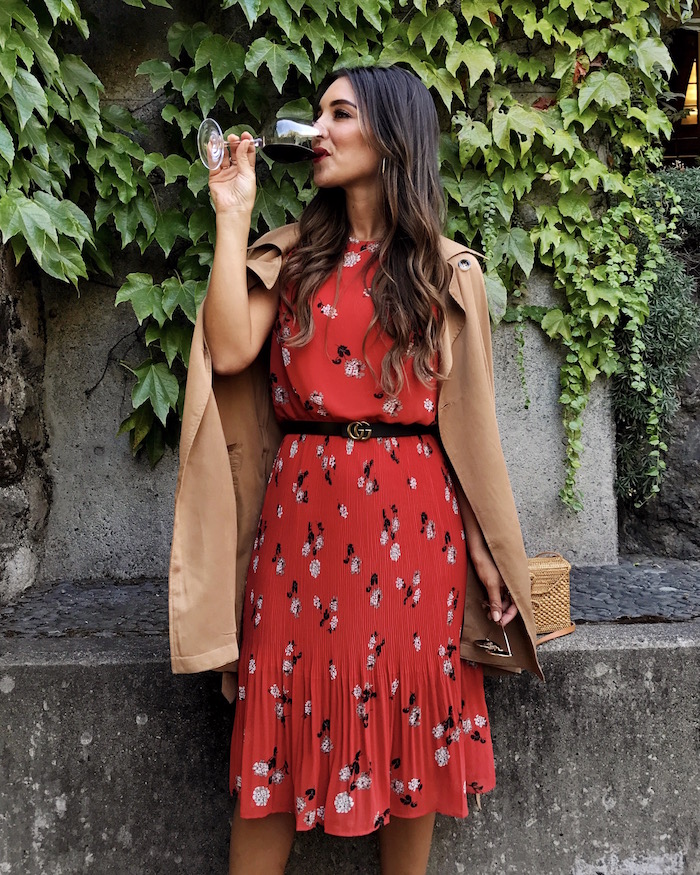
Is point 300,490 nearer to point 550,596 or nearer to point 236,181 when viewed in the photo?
point 236,181

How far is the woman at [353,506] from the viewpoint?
6.11ft

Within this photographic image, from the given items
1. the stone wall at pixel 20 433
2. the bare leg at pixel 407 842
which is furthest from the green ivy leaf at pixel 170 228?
the bare leg at pixel 407 842

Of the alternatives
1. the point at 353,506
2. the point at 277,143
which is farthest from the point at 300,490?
the point at 277,143

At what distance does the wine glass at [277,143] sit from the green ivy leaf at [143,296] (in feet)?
3.52

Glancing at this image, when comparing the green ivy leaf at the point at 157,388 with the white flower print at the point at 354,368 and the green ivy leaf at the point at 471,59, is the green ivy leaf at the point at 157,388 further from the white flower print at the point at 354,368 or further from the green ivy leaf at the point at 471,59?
the green ivy leaf at the point at 471,59

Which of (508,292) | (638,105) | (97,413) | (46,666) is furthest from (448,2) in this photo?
(46,666)

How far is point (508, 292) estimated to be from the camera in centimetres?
318

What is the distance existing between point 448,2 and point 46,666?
2533mm

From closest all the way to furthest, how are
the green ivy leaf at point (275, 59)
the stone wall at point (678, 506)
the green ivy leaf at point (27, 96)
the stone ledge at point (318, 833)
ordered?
the stone ledge at point (318, 833), the green ivy leaf at point (27, 96), the green ivy leaf at point (275, 59), the stone wall at point (678, 506)

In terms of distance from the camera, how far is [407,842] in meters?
2.05

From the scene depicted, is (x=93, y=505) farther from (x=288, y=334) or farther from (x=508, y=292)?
(x=508, y=292)

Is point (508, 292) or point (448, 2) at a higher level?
point (448, 2)

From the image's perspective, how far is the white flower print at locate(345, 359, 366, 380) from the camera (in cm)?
191

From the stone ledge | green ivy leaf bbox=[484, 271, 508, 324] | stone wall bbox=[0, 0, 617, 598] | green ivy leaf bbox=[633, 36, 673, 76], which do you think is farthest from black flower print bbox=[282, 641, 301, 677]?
green ivy leaf bbox=[633, 36, 673, 76]
